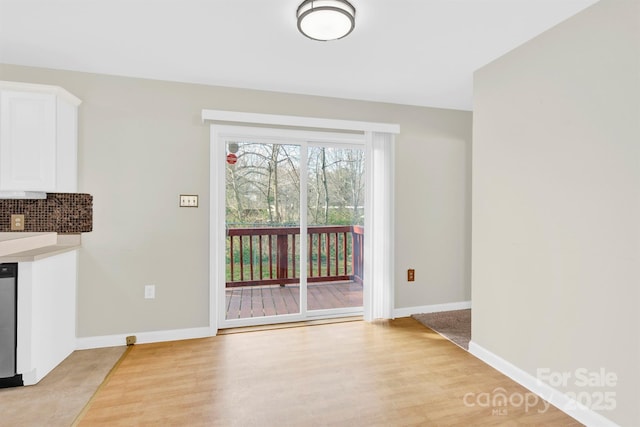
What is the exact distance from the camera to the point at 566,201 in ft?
6.33

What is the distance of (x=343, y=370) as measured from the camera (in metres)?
2.40

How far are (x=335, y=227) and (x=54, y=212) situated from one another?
8.55ft

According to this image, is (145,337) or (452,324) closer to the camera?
(145,337)

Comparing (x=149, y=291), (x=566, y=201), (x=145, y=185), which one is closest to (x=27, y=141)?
(x=145, y=185)

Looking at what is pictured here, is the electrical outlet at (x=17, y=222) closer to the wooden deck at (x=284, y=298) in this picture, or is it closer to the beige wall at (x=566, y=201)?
the wooden deck at (x=284, y=298)

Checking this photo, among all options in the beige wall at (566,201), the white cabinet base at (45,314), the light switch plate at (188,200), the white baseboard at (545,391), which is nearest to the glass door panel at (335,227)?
the light switch plate at (188,200)

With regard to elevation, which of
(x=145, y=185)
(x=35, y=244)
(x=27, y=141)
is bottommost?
(x=35, y=244)

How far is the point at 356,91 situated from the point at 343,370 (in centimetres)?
254

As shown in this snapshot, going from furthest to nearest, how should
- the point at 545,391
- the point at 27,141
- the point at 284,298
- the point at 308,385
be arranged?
the point at 284,298 < the point at 27,141 < the point at 308,385 < the point at 545,391

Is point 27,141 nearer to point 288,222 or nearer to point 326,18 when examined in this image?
point 288,222

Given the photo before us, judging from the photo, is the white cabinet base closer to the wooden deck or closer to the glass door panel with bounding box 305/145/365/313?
the wooden deck

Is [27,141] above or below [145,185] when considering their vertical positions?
above

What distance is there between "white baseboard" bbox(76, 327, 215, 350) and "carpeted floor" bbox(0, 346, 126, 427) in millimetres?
140

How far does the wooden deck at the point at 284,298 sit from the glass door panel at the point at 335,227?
0.04 ft
